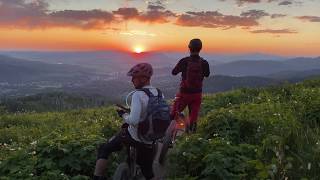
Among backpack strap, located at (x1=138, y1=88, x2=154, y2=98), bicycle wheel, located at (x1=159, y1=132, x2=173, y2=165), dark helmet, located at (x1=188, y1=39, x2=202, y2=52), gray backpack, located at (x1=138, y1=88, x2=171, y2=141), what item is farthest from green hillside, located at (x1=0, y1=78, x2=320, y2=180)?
dark helmet, located at (x1=188, y1=39, x2=202, y2=52)

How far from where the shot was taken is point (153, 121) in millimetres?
8375

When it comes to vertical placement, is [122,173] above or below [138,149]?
below

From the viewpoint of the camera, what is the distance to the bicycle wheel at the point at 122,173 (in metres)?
8.72

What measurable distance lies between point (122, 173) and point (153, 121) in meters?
1.21

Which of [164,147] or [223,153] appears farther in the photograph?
[164,147]

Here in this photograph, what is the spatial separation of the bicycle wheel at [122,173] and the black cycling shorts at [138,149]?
10.5 inches

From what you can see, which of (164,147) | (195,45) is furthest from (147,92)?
(195,45)

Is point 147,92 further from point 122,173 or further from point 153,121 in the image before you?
point 122,173

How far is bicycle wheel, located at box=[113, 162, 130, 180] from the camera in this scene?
28.6ft

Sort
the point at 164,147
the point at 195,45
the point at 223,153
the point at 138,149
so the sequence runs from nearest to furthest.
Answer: the point at 138,149 → the point at 223,153 → the point at 164,147 → the point at 195,45

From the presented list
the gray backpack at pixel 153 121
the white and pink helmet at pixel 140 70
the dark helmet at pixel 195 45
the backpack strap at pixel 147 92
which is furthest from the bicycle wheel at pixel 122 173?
the dark helmet at pixel 195 45

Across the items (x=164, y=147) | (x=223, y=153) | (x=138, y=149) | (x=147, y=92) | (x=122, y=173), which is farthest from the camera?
(x=164, y=147)

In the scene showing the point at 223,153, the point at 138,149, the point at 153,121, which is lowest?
the point at 223,153

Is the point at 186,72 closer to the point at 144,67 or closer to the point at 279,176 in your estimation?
the point at 144,67
